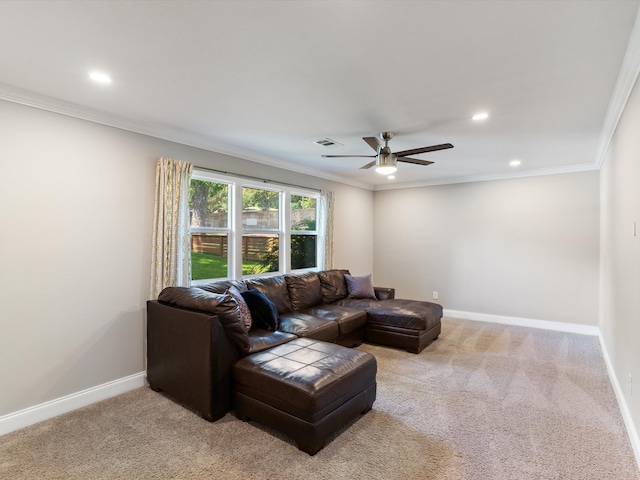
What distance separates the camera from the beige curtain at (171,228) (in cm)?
327

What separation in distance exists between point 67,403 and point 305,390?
215 centimetres

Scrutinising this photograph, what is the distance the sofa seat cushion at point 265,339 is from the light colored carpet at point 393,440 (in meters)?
0.56

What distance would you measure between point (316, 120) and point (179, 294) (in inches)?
81.2

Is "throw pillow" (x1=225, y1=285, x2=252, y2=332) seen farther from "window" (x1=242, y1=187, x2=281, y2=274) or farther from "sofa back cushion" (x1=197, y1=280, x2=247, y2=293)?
"window" (x1=242, y1=187, x2=281, y2=274)

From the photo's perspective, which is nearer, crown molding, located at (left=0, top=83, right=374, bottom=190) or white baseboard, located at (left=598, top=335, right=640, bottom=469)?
white baseboard, located at (left=598, top=335, right=640, bottom=469)

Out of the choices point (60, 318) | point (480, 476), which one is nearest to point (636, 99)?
point (480, 476)

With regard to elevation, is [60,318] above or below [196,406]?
above

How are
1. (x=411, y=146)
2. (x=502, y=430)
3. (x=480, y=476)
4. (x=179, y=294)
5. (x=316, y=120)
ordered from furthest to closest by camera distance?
(x=411, y=146), (x=316, y=120), (x=179, y=294), (x=502, y=430), (x=480, y=476)

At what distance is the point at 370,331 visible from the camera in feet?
14.3

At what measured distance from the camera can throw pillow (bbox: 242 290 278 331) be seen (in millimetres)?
3355

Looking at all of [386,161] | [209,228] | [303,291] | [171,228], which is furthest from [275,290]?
[386,161]

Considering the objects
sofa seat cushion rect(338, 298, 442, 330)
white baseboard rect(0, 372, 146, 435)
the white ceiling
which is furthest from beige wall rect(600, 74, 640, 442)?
white baseboard rect(0, 372, 146, 435)

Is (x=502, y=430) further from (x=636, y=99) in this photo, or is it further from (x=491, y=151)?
(x=491, y=151)

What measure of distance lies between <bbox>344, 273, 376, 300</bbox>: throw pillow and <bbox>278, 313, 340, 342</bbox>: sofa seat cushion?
131 cm
